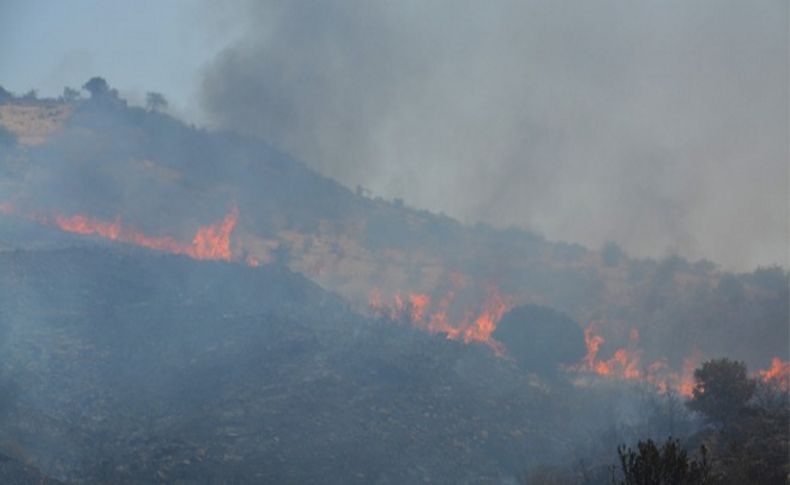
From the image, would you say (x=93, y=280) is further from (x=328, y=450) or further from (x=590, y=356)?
(x=590, y=356)

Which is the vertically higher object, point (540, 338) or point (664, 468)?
point (540, 338)

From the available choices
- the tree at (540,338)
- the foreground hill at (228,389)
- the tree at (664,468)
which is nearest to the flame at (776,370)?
the tree at (540,338)

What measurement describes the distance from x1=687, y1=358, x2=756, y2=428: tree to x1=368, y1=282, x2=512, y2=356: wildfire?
1786 centimetres

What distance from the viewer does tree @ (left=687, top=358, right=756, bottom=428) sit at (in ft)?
91.2

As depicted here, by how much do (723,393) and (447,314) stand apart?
34410 millimetres

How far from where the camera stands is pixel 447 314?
201ft

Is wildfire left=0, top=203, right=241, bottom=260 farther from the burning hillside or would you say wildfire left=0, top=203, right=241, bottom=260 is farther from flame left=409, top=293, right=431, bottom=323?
flame left=409, top=293, right=431, bottom=323

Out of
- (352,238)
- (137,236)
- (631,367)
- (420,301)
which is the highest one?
(352,238)

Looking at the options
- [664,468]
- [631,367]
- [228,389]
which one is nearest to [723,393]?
[664,468]

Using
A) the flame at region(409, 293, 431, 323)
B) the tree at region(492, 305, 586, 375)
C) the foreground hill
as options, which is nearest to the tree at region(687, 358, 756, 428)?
the foreground hill

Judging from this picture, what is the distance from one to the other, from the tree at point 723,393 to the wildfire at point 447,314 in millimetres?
17861

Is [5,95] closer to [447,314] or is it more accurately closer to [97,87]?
[97,87]

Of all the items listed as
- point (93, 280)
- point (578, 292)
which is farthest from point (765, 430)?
point (578, 292)

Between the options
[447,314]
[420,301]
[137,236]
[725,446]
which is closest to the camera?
[725,446]
